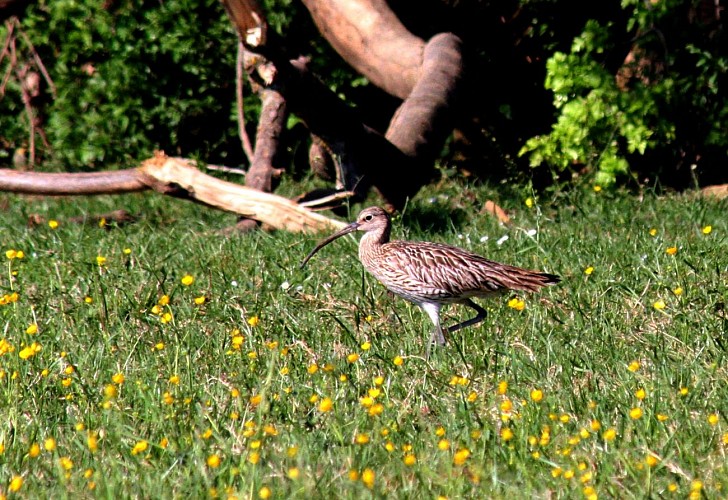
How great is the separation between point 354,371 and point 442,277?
0.88 m

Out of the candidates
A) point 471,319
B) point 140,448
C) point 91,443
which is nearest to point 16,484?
point 91,443

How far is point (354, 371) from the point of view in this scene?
18.7 feet

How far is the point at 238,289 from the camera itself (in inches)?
289

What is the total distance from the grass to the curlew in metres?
0.18

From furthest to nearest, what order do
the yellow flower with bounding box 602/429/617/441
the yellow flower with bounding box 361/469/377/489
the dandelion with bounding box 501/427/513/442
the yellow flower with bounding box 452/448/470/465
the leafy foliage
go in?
the leafy foliage < the dandelion with bounding box 501/427/513/442 < the yellow flower with bounding box 602/429/617/441 < the yellow flower with bounding box 452/448/470/465 < the yellow flower with bounding box 361/469/377/489

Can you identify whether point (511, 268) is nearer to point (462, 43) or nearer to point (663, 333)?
point (663, 333)

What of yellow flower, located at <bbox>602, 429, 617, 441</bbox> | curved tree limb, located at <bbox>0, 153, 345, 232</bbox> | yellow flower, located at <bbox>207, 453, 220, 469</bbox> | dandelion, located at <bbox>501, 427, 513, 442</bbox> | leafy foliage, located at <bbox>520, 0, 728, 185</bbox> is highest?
yellow flower, located at <bbox>602, 429, 617, 441</bbox>

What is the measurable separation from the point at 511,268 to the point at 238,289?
191 centimetres

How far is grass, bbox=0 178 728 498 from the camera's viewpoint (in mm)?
4379

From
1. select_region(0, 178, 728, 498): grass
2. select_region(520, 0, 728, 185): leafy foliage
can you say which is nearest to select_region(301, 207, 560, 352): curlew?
select_region(0, 178, 728, 498): grass

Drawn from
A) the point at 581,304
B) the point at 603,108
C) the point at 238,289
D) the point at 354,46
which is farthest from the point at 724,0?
the point at 238,289

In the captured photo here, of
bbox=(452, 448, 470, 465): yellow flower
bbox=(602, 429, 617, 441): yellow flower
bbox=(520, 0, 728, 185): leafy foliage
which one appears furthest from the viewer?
bbox=(520, 0, 728, 185): leafy foliage

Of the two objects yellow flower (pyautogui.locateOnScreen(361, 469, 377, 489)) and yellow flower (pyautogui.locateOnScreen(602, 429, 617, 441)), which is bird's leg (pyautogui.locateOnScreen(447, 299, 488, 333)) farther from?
yellow flower (pyautogui.locateOnScreen(361, 469, 377, 489))

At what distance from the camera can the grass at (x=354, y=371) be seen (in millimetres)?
4379
